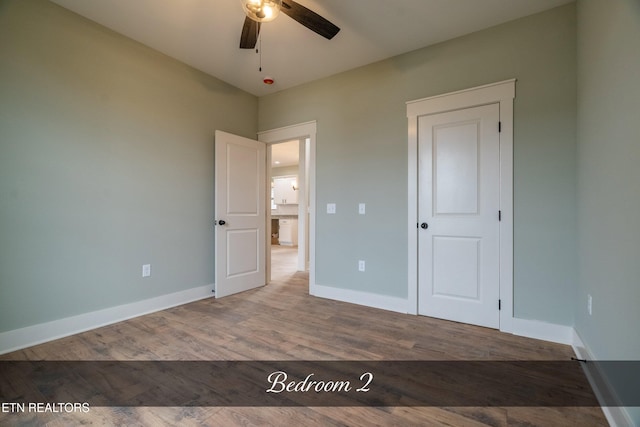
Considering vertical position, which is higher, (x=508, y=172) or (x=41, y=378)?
(x=508, y=172)

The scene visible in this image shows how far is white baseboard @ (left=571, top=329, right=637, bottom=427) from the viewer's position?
4.04 ft

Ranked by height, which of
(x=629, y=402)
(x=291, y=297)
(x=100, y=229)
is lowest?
(x=291, y=297)

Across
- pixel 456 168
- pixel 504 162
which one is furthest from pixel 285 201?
pixel 504 162

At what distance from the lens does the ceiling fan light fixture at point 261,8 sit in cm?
181

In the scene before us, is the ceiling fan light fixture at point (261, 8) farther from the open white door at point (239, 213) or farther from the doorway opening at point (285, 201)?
the doorway opening at point (285, 201)

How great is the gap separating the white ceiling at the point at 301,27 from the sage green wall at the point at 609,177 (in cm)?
88

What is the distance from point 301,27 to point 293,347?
2.79 m

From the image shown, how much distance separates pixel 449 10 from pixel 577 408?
115 inches

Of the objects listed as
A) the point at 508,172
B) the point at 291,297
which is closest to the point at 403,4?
the point at 508,172

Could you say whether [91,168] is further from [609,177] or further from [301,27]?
[609,177]

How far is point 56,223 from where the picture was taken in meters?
2.28

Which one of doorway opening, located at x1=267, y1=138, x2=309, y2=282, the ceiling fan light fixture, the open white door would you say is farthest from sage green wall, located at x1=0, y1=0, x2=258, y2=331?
doorway opening, located at x1=267, y1=138, x2=309, y2=282

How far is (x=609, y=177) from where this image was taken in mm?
1487

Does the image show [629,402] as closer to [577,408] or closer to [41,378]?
[577,408]
